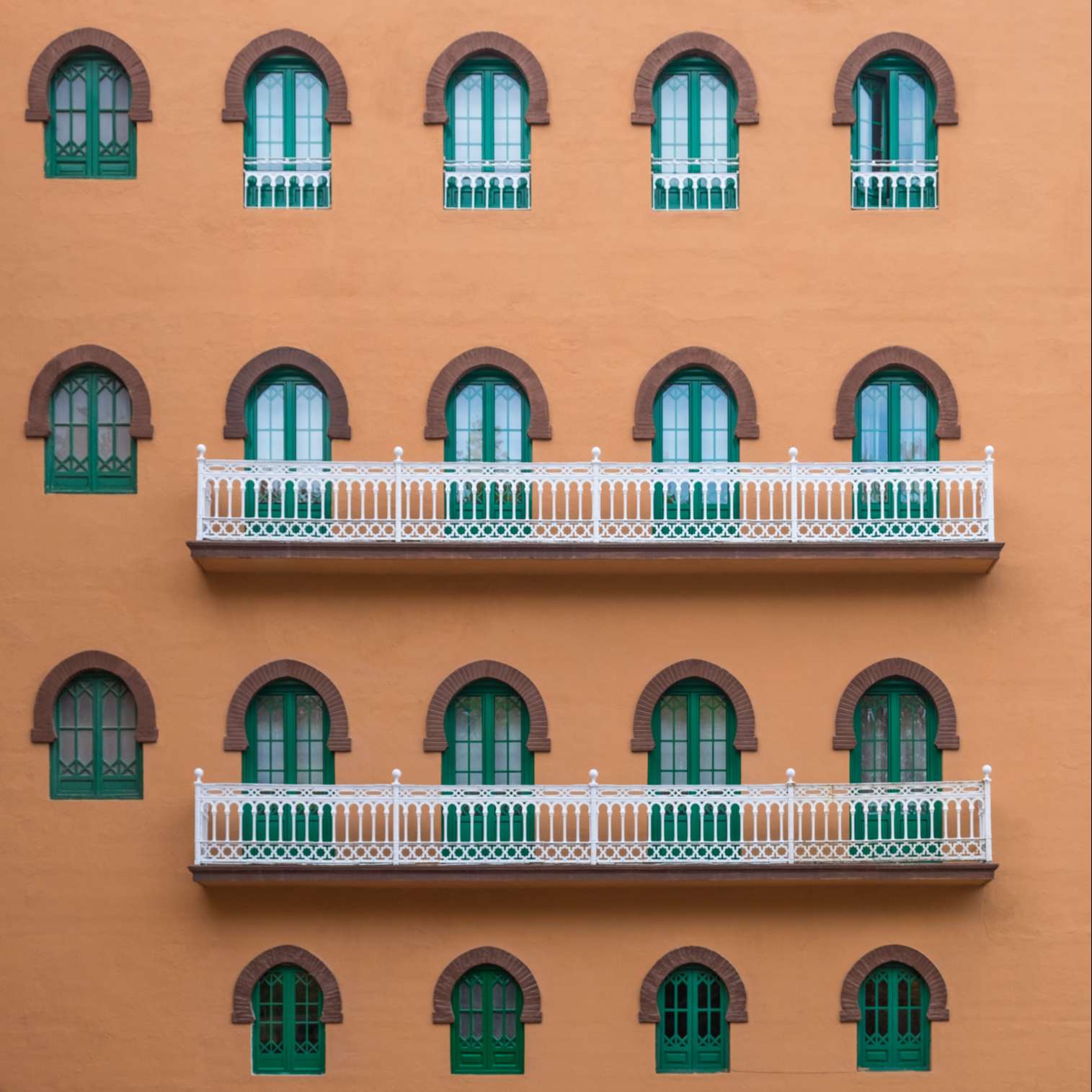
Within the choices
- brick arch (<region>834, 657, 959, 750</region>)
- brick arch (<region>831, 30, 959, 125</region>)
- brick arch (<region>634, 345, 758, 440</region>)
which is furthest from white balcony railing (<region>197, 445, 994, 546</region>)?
brick arch (<region>831, 30, 959, 125</region>)

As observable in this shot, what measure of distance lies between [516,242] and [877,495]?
511 cm

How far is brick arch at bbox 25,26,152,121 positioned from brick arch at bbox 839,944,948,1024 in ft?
41.5

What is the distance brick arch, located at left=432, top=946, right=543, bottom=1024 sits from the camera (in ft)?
62.5

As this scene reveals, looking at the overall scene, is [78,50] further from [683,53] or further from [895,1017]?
[895,1017]

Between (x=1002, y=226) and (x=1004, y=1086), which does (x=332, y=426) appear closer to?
(x=1002, y=226)

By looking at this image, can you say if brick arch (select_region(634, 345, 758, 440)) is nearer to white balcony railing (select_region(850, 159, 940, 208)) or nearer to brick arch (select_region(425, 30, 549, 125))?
white balcony railing (select_region(850, 159, 940, 208))

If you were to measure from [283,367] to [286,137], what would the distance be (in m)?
2.74

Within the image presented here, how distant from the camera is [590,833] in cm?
1856

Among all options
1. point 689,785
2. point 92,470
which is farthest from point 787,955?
point 92,470

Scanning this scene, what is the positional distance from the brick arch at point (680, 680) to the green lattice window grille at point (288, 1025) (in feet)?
15.1

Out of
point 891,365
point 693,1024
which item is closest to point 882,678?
point 891,365

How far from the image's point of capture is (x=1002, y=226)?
→ 65.2 ft

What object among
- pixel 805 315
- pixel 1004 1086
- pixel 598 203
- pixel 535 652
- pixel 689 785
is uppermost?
pixel 598 203

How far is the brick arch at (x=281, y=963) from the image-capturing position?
19.1 metres
